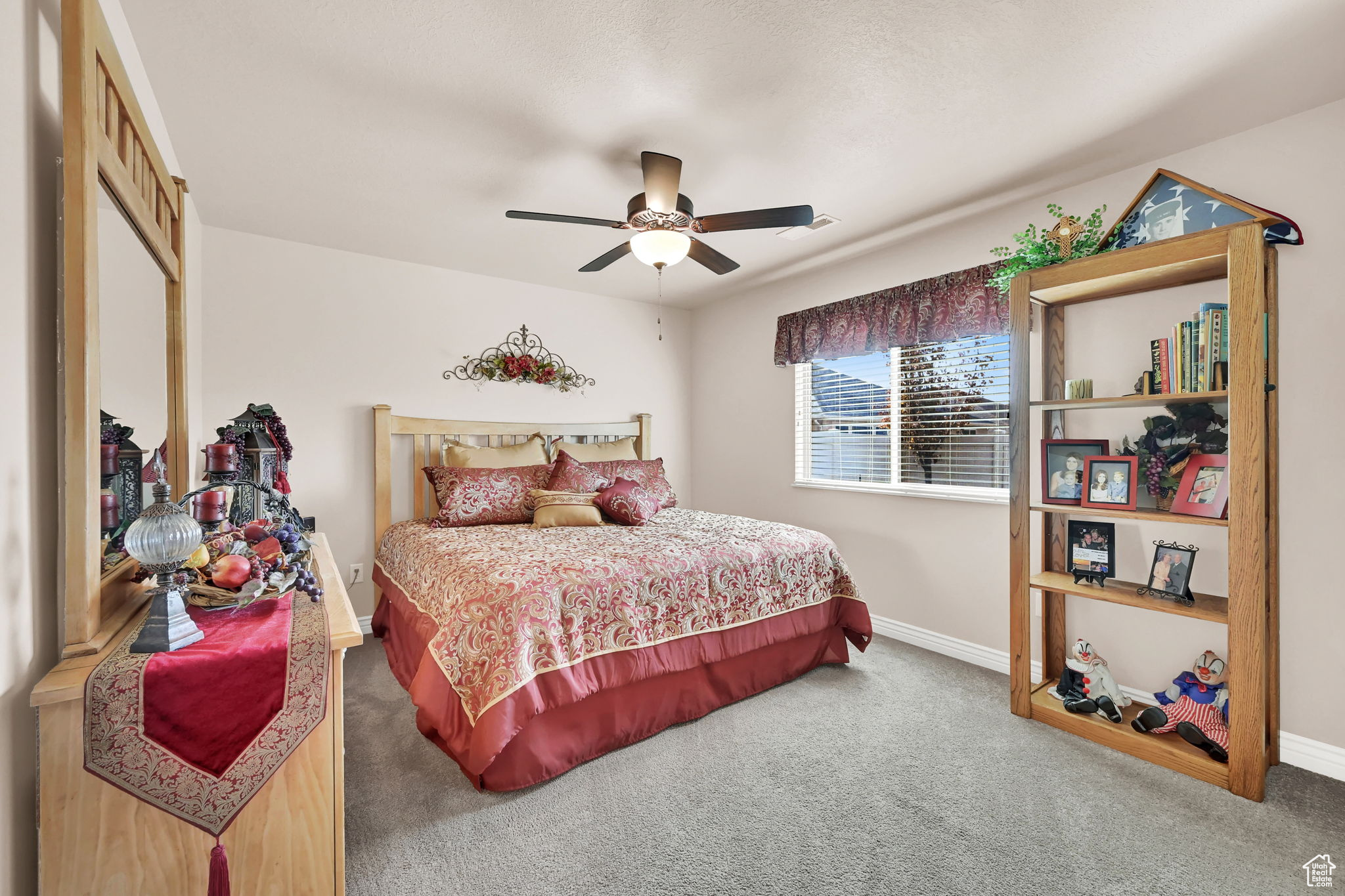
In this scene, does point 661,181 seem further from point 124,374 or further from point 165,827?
point 165,827

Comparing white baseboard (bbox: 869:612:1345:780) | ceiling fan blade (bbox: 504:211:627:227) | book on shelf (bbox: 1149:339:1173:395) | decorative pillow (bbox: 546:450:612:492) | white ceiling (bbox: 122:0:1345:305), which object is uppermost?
white ceiling (bbox: 122:0:1345:305)

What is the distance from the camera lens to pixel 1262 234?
1967mm

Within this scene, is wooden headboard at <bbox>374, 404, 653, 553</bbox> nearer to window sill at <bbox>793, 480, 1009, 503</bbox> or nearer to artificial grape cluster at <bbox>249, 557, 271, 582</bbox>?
window sill at <bbox>793, 480, 1009, 503</bbox>

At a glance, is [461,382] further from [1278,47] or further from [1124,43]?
[1278,47]

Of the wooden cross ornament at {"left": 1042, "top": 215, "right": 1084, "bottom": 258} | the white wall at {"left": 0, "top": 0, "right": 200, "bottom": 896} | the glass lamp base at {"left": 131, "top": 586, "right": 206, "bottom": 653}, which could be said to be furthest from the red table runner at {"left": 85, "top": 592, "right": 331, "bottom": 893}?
the wooden cross ornament at {"left": 1042, "top": 215, "right": 1084, "bottom": 258}

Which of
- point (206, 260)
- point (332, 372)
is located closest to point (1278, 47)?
point (332, 372)

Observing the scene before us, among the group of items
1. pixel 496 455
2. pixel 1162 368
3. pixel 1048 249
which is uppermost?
pixel 1048 249

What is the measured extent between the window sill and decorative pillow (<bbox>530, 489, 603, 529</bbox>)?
164cm

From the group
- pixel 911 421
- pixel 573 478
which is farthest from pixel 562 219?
pixel 911 421

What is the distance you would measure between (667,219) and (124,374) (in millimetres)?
1778

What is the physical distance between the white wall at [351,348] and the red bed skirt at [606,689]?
1070mm

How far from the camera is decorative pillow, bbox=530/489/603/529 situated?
333 centimetres

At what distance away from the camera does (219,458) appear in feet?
5.01

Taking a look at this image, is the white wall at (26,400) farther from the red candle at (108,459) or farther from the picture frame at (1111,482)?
the picture frame at (1111,482)
